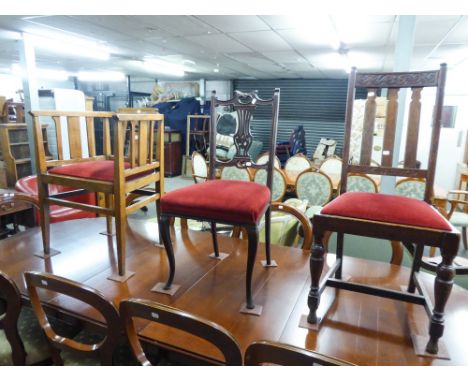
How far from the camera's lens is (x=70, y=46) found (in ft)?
17.8

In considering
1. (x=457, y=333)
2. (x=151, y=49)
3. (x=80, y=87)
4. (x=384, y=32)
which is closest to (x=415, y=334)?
(x=457, y=333)

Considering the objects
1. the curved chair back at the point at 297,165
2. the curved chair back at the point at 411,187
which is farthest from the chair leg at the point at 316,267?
the curved chair back at the point at 297,165

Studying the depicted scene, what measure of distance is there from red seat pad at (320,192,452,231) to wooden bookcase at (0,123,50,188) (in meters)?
5.10

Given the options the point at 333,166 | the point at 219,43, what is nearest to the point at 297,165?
the point at 333,166

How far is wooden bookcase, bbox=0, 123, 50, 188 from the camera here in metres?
4.79

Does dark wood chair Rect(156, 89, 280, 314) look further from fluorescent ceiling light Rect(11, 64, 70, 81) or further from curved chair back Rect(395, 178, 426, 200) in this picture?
fluorescent ceiling light Rect(11, 64, 70, 81)

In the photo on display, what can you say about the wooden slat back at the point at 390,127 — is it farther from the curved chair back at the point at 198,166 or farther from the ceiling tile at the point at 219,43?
the ceiling tile at the point at 219,43

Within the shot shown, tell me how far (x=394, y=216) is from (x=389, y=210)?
0.04 m

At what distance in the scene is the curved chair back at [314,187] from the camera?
3.61m

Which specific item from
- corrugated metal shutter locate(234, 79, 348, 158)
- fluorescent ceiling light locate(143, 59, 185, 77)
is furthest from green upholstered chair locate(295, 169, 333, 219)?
corrugated metal shutter locate(234, 79, 348, 158)

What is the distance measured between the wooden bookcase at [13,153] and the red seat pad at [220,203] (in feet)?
14.6

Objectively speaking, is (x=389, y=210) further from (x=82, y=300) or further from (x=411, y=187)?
(x=411, y=187)

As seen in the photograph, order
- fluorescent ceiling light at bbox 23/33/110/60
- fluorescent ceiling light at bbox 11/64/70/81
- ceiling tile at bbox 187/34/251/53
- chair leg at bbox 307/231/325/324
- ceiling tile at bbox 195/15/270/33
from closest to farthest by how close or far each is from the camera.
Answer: chair leg at bbox 307/231/325/324 < ceiling tile at bbox 195/15/270/33 < ceiling tile at bbox 187/34/251/53 < fluorescent ceiling light at bbox 23/33/110/60 < fluorescent ceiling light at bbox 11/64/70/81

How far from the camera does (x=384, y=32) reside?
3.94m
